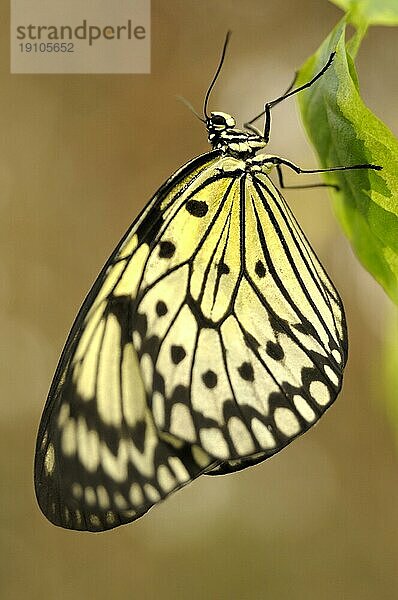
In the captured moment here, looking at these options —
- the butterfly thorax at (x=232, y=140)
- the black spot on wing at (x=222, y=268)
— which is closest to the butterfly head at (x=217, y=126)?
the butterfly thorax at (x=232, y=140)

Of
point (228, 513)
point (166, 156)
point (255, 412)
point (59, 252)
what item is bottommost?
point (228, 513)

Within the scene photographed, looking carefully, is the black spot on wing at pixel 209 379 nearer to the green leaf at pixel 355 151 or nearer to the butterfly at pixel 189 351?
the butterfly at pixel 189 351

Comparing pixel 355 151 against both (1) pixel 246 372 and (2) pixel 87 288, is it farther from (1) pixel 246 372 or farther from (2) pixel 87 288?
(2) pixel 87 288

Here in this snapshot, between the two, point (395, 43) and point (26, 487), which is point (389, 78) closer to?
point (395, 43)

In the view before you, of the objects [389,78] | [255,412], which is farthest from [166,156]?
[255,412]

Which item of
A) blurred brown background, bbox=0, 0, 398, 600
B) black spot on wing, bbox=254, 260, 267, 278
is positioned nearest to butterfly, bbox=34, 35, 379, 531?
black spot on wing, bbox=254, 260, 267, 278

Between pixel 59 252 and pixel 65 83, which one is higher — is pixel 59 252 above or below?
below

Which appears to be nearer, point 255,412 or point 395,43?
point 255,412
